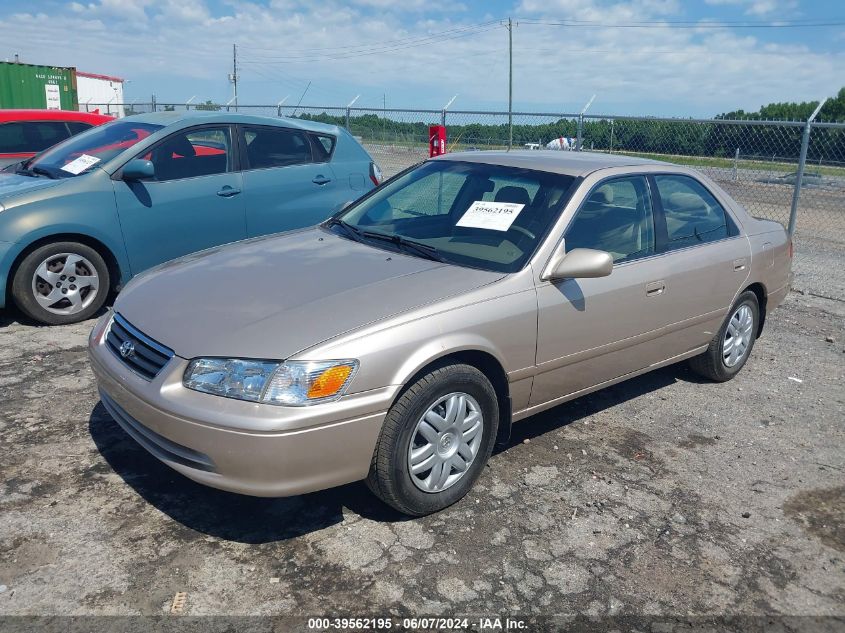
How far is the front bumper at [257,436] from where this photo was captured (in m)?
2.85

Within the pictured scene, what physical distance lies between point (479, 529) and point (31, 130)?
7.92 metres

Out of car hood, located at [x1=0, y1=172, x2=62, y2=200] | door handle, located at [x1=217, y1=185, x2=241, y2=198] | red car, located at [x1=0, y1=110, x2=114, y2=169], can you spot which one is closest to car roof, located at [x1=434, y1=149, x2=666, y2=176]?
door handle, located at [x1=217, y1=185, x2=241, y2=198]

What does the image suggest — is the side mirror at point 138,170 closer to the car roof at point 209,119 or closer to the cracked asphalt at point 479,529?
the car roof at point 209,119

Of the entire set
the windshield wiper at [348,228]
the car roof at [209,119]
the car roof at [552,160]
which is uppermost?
the car roof at [209,119]

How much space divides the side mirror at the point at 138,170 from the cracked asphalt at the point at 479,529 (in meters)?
1.94

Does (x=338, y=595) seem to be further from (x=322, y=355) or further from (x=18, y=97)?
(x=18, y=97)

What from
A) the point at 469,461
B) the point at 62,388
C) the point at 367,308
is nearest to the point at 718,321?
the point at 469,461

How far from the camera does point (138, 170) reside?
5.89 m

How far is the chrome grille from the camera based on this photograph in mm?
3176

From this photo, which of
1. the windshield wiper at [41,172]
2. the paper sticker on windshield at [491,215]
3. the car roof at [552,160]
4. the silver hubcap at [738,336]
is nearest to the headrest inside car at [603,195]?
the car roof at [552,160]

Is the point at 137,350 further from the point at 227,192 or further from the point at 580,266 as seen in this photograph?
the point at 227,192

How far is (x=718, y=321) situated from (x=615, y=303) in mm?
1309

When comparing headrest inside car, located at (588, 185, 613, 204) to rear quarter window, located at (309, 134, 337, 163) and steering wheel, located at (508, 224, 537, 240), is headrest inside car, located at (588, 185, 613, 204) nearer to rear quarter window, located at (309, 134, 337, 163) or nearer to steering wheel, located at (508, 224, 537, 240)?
steering wheel, located at (508, 224, 537, 240)

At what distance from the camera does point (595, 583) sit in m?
3.02
